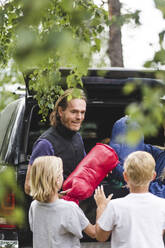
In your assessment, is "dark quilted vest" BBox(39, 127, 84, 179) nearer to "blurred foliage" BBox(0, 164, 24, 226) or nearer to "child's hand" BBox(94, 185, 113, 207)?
"child's hand" BBox(94, 185, 113, 207)

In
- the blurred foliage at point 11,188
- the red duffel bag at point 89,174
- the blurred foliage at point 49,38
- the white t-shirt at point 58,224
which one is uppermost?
the blurred foliage at point 49,38

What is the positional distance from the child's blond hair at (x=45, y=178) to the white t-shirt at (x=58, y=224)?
0.08m

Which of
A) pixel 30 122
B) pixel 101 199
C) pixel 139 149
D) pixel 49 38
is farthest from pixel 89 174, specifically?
pixel 49 38

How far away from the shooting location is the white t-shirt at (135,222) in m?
2.36

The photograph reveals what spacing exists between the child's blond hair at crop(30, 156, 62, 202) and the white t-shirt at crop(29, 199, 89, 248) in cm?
8

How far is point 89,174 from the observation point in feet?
9.19

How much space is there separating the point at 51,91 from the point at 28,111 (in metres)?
0.28

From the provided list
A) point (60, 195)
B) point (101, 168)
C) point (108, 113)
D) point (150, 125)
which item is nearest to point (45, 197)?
point (60, 195)

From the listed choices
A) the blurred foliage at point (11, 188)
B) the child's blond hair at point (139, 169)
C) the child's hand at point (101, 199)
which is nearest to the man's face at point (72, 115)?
the child's hand at point (101, 199)

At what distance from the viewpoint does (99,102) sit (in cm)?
404

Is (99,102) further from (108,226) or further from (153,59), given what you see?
(153,59)

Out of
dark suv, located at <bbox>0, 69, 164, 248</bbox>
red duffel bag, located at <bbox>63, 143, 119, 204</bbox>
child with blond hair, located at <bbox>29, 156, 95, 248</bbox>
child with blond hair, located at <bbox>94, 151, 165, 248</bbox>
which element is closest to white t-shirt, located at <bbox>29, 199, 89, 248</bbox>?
child with blond hair, located at <bbox>29, 156, 95, 248</bbox>

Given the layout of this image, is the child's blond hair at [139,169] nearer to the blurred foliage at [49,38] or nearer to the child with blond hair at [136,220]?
the child with blond hair at [136,220]

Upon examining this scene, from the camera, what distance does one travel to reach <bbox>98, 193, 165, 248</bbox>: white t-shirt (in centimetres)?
236
